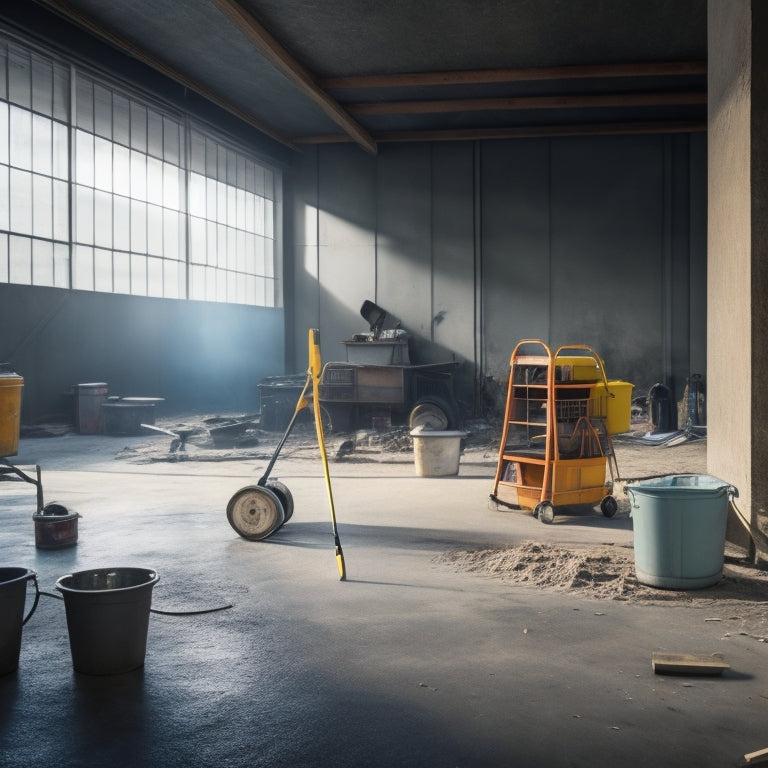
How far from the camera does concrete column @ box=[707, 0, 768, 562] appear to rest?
16.7 ft

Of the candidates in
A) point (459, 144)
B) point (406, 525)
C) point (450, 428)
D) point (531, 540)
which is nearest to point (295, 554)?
point (406, 525)

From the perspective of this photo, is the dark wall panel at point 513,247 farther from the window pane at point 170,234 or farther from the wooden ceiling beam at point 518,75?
the window pane at point 170,234

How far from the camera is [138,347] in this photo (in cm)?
1508

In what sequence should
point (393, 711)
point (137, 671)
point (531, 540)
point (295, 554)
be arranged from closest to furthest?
point (393, 711), point (137, 671), point (295, 554), point (531, 540)

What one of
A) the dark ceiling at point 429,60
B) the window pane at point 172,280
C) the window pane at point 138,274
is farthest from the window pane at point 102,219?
the dark ceiling at point 429,60

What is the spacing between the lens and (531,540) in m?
6.02

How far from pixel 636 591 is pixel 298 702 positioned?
228 cm

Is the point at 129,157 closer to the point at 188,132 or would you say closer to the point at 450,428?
the point at 188,132

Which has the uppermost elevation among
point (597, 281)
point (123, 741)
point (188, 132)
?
point (188, 132)

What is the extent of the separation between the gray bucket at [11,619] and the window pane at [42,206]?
33.5 feet

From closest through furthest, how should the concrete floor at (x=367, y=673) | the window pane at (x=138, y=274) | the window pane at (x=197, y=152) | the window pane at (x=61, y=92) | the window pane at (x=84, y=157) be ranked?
the concrete floor at (x=367, y=673)
the window pane at (x=61, y=92)
the window pane at (x=84, y=157)
the window pane at (x=138, y=274)
the window pane at (x=197, y=152)

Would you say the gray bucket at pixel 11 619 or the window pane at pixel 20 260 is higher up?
the window pane at pixel 20 260

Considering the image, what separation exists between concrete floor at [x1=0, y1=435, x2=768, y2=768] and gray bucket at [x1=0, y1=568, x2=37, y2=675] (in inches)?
2.7

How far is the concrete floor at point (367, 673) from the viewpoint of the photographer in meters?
2.87
